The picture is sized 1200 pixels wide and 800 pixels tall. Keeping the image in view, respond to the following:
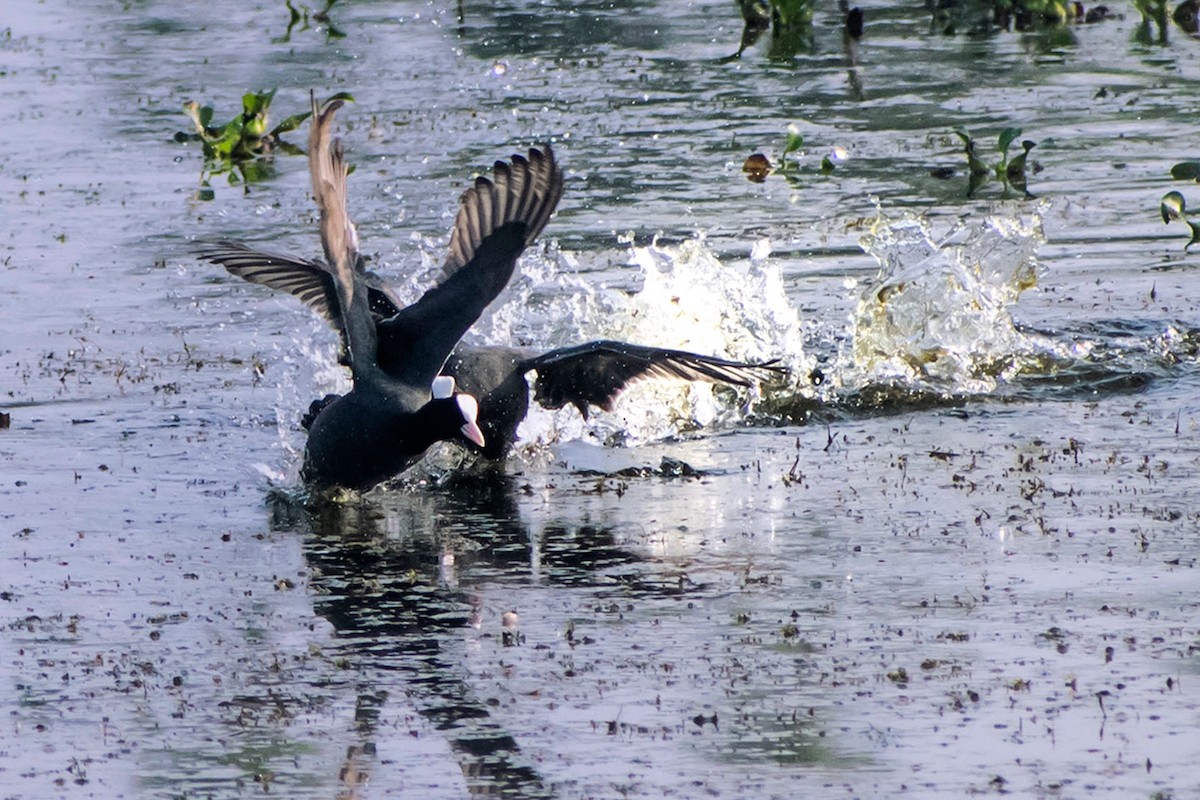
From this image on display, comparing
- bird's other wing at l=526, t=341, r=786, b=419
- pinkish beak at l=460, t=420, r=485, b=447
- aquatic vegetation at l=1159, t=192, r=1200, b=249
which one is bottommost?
pinkish beak at l=460, t=420, r=485, b=447

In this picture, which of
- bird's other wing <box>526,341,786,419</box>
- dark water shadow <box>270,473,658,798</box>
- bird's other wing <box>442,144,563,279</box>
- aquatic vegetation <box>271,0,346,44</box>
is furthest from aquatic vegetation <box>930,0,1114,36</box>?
dark water shadow <box>270,473,658,798</box>

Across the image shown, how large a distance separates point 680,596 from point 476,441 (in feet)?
3.89

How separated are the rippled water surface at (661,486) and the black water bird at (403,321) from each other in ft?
0.94

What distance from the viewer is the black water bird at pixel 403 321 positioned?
7.32m

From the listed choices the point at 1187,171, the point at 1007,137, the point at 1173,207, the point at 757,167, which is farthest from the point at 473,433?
the point at 757,167

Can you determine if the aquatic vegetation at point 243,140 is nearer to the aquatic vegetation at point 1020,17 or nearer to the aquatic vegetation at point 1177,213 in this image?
the aquatic vegetation at point 1177,213

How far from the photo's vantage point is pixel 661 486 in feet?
25.2

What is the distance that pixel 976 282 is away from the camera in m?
9.42

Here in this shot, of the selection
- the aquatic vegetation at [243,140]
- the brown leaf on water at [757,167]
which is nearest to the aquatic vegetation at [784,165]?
the brown leaf on water at [757,167]

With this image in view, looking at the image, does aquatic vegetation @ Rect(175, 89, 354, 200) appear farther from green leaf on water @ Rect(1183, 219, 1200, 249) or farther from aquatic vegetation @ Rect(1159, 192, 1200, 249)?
green leaf on water @ Rect(1183, 219, 1200, 249)

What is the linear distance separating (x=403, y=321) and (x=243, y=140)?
7264 millimetres

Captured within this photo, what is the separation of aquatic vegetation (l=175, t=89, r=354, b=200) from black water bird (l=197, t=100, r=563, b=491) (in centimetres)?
589

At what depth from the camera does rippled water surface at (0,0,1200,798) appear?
5090 millimetres

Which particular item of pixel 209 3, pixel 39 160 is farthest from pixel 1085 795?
pixel 209 3
